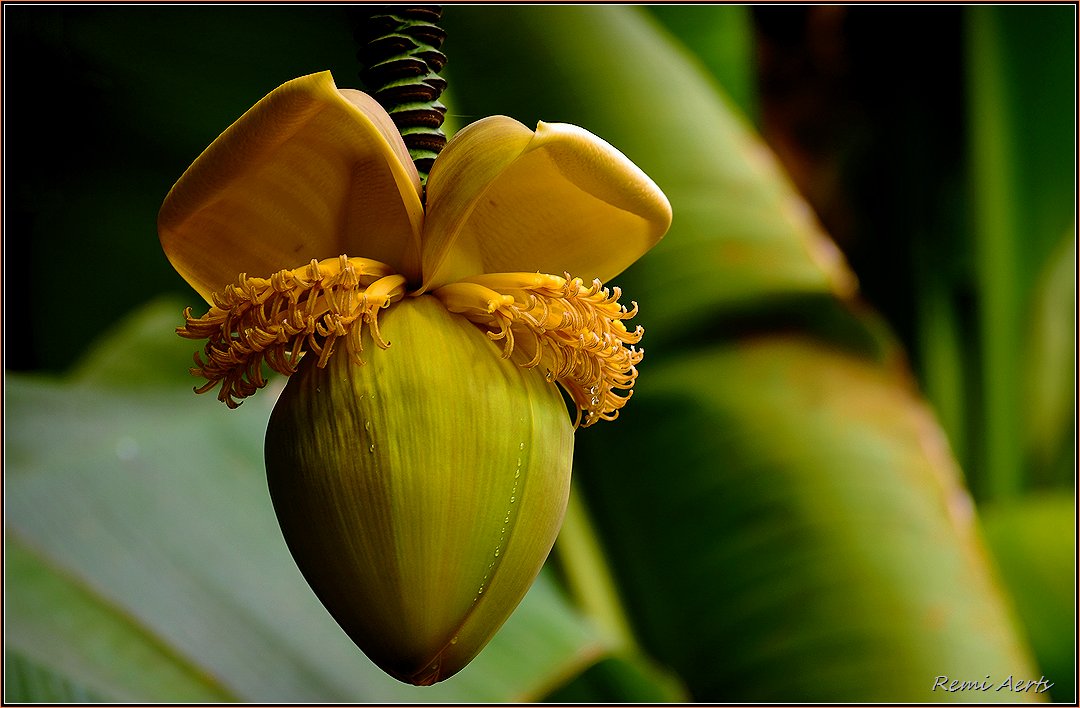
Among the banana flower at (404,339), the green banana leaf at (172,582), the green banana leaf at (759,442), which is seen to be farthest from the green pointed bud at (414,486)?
the green banana leaf at (759,442)

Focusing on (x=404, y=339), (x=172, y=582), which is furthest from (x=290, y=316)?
(x=172, y=582)


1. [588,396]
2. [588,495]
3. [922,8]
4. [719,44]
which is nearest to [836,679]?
[588,495]

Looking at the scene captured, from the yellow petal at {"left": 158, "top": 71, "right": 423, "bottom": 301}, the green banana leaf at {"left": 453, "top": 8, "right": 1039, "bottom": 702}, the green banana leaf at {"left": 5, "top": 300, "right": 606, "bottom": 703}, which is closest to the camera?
the yellow petal at {"left": 158, "top": 71, "right": 423, "bottom": 301}

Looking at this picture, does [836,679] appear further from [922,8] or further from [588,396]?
[922,8]

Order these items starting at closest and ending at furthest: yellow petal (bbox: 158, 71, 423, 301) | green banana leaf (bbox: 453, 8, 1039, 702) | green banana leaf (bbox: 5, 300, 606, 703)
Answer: yellow petal (bbox: 158, 71, 423, 301)
green banana leaf (bbox: 5, 300, 606, 703)
green banana leaf (bbox: 453, 8, 1039, 702)

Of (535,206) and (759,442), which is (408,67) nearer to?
(535,206)

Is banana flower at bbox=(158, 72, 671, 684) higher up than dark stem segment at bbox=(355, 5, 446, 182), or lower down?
lower down

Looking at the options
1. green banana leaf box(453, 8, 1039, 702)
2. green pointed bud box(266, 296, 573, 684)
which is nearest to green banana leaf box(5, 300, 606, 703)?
green banana leaf box(453, 8, 1039, 702)

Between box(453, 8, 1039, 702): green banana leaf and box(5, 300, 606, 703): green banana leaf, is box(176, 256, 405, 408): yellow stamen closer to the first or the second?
box(5, 300, 606, 703): green banana leaf
